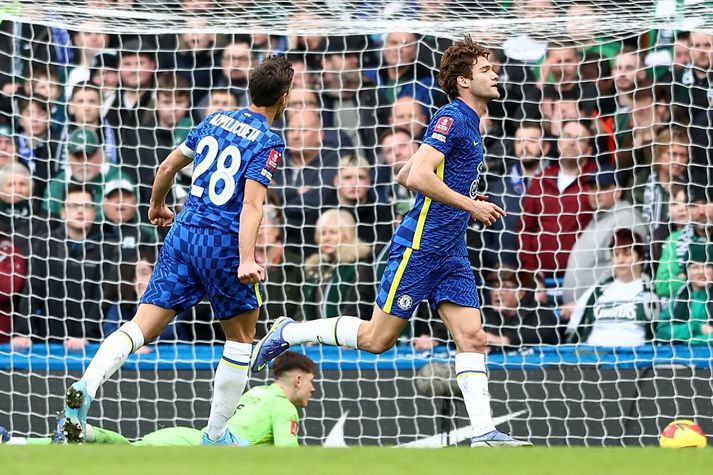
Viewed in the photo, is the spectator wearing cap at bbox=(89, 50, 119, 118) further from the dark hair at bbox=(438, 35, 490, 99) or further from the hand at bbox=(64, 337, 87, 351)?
the dark hair at bbox=(438, 35, 490, 99)

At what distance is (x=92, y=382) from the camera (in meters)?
5.38

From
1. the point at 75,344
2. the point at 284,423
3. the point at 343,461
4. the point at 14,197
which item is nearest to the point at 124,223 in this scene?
the point at 14,197

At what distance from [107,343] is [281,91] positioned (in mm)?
1465

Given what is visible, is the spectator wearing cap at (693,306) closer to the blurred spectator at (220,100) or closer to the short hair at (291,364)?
the short hair at (291,364)

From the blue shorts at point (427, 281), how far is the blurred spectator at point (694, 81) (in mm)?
3799

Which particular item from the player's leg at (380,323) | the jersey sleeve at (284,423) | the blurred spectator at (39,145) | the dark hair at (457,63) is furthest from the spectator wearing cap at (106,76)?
the dark hair at (457,63)

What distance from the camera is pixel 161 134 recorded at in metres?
9.45

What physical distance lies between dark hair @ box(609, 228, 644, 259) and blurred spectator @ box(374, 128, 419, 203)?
156cm

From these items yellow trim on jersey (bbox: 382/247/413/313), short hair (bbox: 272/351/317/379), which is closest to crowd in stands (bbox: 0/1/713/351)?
short hair (bbox: 272/351/317/379)

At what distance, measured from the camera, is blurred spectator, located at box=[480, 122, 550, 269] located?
→ 8836 mm

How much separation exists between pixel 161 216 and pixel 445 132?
156cm

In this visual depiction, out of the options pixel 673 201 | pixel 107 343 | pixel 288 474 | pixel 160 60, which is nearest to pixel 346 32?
pixel 160 60

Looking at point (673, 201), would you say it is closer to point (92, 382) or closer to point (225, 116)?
point (225, 116)

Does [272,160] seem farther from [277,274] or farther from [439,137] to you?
[277,274]
